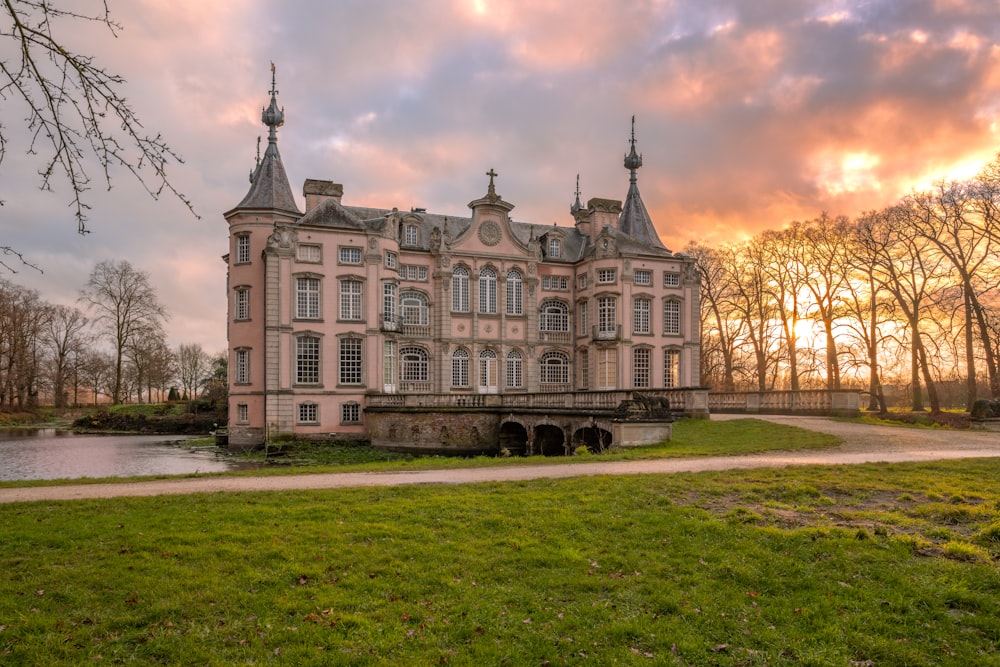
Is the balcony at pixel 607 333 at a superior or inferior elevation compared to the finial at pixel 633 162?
inferior

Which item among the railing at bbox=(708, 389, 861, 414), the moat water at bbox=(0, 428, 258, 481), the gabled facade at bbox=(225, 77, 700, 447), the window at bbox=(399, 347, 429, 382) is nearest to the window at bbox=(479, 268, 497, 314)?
the gabled facade at bbox=(225, 77, 700, 447)

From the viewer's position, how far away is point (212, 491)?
11.6 m

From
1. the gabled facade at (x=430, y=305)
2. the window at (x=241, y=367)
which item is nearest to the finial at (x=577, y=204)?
the gabled facade at (x=430, y=305)

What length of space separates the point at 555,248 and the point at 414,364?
12.6 metres

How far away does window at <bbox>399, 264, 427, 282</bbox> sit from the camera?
4159 cm

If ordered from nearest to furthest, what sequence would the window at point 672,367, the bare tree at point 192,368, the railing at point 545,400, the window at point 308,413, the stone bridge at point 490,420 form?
the railing at point 545,400, the stone bridge at point 490,420, the window at point 308,413, the window at point 672,367, the bare tree at point 192,368

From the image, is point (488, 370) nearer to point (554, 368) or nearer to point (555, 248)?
point (554, 368)

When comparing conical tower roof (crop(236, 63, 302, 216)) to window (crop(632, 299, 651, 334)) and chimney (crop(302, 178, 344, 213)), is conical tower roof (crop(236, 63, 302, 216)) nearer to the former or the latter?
chimney (crop(302, 178, 344, 213))

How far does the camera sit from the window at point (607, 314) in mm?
43312

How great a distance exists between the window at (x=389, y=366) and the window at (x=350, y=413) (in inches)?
83.1

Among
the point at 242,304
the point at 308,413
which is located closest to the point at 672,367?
the point at 308,413

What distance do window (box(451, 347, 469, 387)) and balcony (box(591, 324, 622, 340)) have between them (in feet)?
26.8

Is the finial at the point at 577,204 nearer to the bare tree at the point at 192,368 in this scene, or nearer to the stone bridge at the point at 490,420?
the stone bridge at the point at 490,420

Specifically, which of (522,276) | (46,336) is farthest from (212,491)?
(46,336)
